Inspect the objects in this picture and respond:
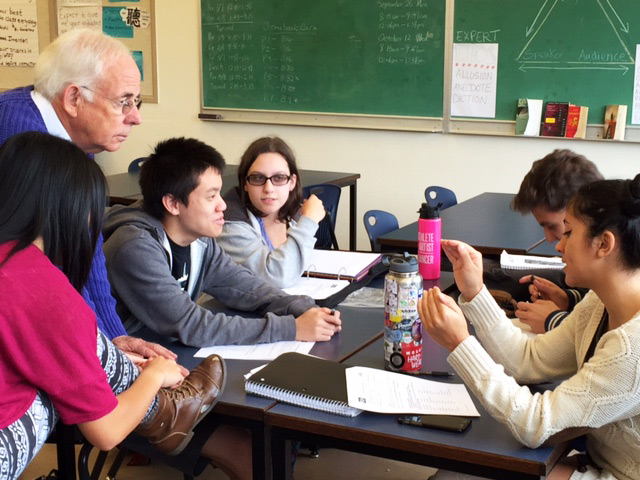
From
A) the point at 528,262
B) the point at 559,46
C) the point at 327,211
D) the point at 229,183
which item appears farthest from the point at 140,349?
the point at 559,46

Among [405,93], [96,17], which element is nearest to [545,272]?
[405,93]

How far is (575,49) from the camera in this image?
16.3 feet

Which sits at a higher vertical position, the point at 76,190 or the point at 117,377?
the point at 76,190

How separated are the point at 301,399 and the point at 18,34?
607 cm

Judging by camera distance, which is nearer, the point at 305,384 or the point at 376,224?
the point at 305,384

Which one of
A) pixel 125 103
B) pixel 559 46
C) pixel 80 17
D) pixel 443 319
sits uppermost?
pixel 80 17

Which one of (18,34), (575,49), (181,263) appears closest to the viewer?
(181,263)

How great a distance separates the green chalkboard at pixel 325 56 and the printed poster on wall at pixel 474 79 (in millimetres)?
109

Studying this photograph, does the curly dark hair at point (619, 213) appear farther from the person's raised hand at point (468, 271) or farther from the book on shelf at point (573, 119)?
the book on shelf at point (573, 119)

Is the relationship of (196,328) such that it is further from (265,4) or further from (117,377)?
(265,4)

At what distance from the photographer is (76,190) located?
4.90 feet

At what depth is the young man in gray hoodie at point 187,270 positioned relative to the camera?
82.2 inches

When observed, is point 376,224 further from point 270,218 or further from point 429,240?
point 429,240

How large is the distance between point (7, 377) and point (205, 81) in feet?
16.3
